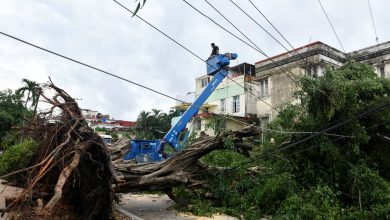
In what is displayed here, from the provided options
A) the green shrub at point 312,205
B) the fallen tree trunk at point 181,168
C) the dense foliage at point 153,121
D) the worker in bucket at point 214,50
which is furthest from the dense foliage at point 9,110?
the green shrub at point 312,205

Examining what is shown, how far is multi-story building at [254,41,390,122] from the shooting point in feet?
65.4

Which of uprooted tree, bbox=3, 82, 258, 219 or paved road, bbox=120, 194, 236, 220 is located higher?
uprooted tree, bbox=3, 82, 258, 219

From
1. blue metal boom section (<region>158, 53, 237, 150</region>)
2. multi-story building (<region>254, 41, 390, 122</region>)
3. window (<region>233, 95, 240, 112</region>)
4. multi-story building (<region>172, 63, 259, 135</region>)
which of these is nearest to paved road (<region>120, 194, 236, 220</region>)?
blue metal boom section (<region>158, 53, 237, 150</region>)

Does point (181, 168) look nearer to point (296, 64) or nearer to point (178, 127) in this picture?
point (178, 127)

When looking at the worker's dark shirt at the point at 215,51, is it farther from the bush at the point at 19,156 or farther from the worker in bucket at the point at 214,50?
the bush at the point at 19,156

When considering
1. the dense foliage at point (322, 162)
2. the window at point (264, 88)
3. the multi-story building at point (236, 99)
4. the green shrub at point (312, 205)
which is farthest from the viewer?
the multi-story building at point (236, 99)

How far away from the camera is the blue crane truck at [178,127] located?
13789 millimetres

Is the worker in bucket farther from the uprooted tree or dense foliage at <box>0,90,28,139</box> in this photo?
dense foliage at <box>0,90,28,139</box>

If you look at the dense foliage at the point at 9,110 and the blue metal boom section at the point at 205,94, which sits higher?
the dense foliage at the point at 9,110

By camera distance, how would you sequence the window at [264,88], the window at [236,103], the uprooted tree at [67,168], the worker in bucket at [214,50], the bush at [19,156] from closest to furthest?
1. the uprooted tree at [67,168]
2. the bush at [19,156]
3. the worker in bucket at [214,50]
4. the window at [264,88]
5. the window at [236,103]

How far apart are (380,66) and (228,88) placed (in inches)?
492

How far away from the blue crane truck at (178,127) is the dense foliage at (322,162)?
12.0 ft

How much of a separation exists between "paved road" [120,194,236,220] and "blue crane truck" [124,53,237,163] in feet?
6.26

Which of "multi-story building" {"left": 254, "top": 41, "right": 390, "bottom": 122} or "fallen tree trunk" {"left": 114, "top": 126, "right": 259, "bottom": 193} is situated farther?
"multi-story building" {"left": 254, "top": 41, "right": 390, "bottom": 122}
